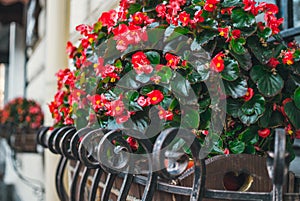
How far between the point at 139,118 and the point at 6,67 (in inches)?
348

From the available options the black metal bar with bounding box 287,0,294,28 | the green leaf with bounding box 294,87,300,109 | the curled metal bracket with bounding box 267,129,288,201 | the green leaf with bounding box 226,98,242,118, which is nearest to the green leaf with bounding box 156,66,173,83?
the green leaf with bounding box 226,98,242,118

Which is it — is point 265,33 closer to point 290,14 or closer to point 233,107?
point 233,107

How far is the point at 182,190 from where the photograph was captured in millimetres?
712

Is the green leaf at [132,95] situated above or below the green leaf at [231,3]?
below

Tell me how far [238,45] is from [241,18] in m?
0.06

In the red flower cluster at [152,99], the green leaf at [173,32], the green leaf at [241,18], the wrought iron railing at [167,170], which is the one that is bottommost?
the wrought iron railing at [167,170]

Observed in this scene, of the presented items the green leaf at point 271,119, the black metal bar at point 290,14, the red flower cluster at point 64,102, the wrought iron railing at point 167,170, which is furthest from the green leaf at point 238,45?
the red flower cluster at point 64,102

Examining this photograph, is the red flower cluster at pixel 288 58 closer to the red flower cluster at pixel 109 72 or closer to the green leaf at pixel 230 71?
the green leaf at pixel 230 71

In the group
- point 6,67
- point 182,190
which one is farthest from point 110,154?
point 6,67

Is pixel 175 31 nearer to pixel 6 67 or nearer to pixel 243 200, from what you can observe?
pixel 243 200

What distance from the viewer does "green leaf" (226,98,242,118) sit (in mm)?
824

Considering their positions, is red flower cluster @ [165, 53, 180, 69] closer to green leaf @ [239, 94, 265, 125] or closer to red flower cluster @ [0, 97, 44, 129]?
green leaf @ [239, 94, 265, 125]

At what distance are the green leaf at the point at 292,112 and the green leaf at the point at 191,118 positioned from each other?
0.15m

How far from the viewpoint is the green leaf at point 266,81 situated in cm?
81
